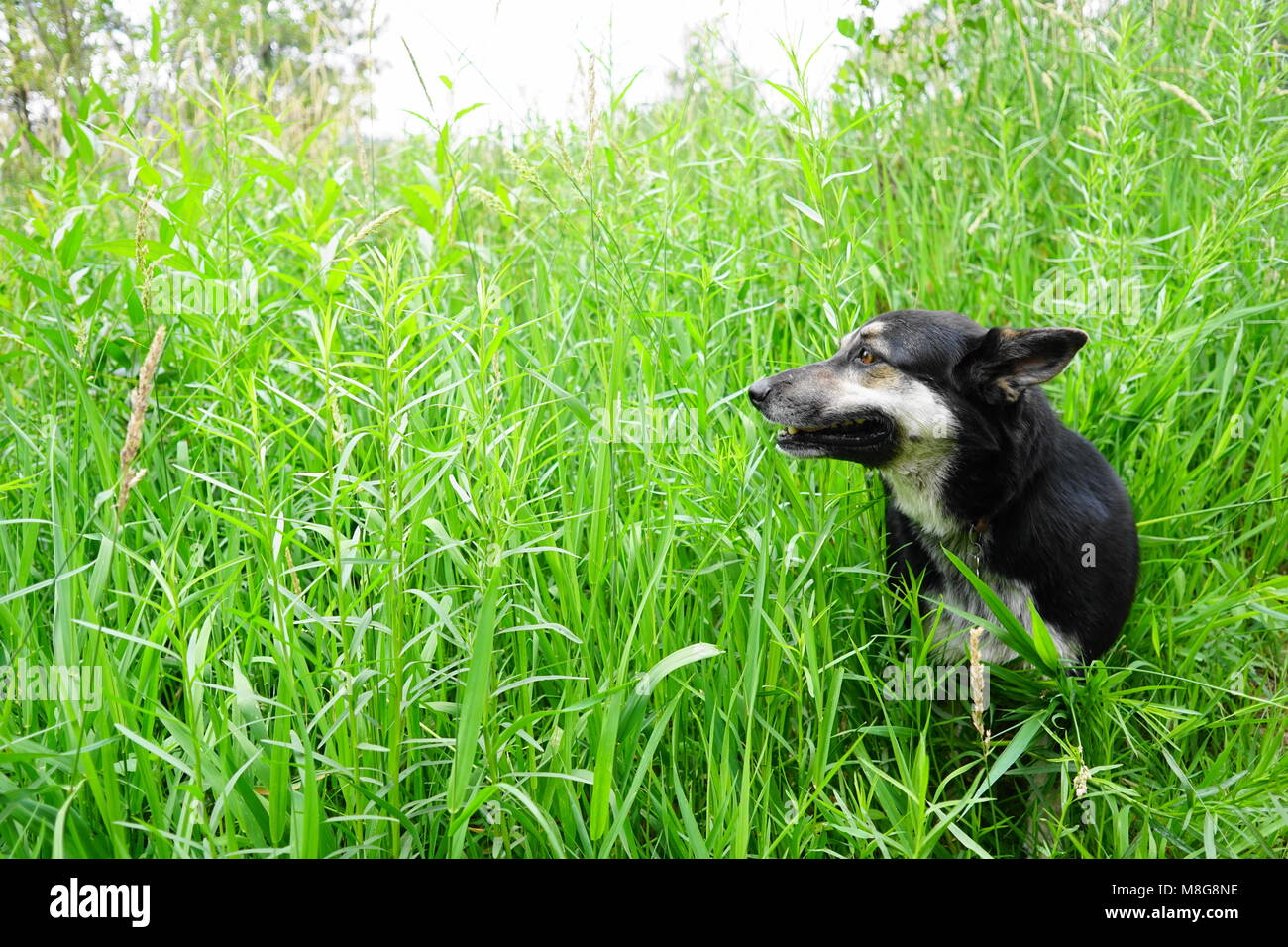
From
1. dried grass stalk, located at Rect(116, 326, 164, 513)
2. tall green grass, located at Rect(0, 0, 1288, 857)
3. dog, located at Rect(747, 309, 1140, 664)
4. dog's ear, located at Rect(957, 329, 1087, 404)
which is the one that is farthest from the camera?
dog, located at Rect(747, 309, 1140, 664)

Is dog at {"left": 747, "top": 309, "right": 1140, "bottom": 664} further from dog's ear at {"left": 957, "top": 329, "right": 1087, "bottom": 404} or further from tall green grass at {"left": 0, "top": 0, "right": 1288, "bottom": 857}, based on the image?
tall green grass at {"left": 0, "top": 0, "right": 1288, "bottom": 857}

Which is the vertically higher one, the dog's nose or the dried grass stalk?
the dog's nose

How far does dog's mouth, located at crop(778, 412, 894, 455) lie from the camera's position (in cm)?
249

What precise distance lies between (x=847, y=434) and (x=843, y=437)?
0.11ft

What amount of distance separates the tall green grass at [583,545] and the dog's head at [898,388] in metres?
0.18

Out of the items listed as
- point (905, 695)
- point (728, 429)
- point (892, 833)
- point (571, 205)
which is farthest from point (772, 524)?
point (571, 205)

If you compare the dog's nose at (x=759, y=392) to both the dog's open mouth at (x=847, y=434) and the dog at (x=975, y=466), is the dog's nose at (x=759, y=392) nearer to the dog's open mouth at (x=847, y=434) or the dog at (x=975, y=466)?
the dog at (x=975, y=466)

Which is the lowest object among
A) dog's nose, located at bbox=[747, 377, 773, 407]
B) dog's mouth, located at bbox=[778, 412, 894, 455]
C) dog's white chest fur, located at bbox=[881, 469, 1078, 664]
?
dog's white chest fur, located at bbox=[881, 469, 1078, 664]

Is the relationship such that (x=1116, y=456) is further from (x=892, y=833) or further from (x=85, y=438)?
(x=85, y=438)

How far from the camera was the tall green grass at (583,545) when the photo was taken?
1776mm

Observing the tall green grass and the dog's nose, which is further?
the dog's nose

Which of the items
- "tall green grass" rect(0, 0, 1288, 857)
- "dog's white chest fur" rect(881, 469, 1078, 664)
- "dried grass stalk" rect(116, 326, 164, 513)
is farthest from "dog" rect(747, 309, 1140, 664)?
"dried grass stalk" rect(116, 326, 164, 513)

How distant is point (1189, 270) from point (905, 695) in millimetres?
1763

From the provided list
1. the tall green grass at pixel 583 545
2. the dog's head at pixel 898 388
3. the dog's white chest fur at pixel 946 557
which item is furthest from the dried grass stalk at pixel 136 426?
the dog's white chest fur at pixel 946 557
